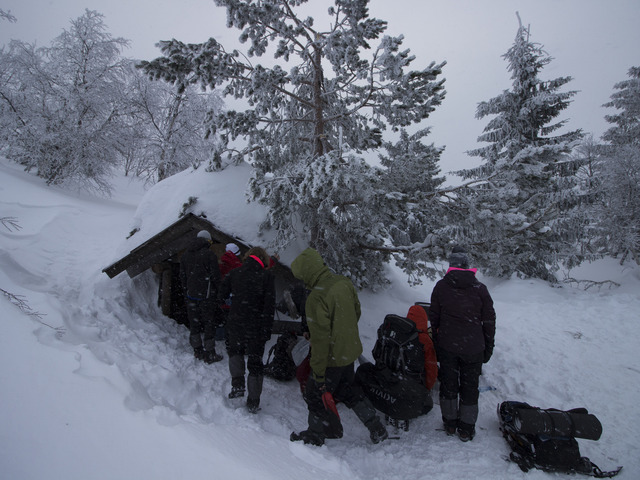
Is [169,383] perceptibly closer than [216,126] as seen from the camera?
Yes

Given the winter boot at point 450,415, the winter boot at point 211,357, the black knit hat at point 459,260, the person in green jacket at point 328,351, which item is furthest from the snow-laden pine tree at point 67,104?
the winter boot at point 450,415

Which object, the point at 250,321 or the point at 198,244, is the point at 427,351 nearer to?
the point at 250,321

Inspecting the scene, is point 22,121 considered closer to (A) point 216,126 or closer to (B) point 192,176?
(B) point 192,176

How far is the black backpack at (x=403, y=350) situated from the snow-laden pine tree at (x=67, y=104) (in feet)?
51.4

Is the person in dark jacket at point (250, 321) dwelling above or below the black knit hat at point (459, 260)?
below

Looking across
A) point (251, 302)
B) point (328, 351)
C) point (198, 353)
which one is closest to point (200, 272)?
point (198, 353)

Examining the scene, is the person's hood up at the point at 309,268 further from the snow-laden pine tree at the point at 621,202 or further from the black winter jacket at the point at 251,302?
the snow-laden pine tree at the point at 621,202

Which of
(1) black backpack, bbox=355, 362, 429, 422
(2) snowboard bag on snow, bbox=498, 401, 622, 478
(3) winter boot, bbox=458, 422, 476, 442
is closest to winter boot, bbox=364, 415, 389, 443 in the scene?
(1) black backpack, bbox=355, 362, 429, 422

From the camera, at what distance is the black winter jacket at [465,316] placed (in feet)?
12.6

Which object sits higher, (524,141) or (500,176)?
(524,141)

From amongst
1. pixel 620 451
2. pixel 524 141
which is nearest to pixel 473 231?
pixel 620 451

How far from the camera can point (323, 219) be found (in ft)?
20.1

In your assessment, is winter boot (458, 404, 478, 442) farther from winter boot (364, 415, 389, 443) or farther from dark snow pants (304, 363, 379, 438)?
dark snow pants (304, 363, 379, 438)

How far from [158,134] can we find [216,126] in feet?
46.8
